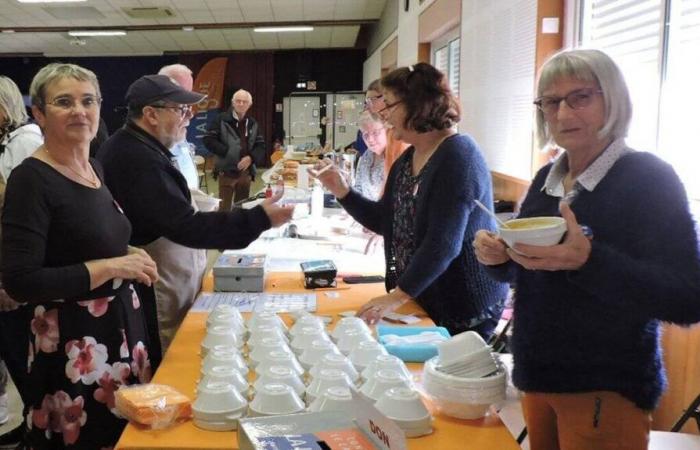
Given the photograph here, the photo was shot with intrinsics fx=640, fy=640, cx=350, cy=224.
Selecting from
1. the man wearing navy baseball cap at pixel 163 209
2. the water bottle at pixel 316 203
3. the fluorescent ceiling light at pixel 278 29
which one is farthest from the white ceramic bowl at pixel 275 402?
the fluorescent ceiling light at pixel 278 29

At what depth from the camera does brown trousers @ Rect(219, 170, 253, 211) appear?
763 centimetres

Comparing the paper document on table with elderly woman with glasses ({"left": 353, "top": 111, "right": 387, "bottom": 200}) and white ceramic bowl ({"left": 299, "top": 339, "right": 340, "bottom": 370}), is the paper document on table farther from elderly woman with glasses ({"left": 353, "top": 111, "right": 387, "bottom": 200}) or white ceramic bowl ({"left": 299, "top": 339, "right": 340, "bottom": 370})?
elderly woman with glasses ({"left": 353, "top": 111, "right": 387, "bottom": 200})

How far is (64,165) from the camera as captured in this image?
1.80 m

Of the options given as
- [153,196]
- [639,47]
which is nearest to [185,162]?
[153,196]

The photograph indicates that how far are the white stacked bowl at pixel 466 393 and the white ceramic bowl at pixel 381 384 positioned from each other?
71 mm

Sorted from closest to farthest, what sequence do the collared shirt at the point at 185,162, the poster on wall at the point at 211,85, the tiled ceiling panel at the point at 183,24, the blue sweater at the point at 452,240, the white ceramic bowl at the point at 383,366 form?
1. the white ceramic bowl at the point at 383,366
2. the blue sweater at the point at 452,240
3. the collared shirt at the point at 185,162
4. the tiled ceiling panel at the point at 183,24
5. the poster on wall at the point at 211,85

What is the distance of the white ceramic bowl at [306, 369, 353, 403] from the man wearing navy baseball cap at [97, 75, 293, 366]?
82 centimetres

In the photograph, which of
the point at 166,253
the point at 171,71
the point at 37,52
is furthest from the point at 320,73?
the point at 166,253

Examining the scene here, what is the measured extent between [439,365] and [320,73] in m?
14.8

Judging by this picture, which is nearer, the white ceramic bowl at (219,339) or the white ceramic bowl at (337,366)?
the white ceramic bowl at (337,366)

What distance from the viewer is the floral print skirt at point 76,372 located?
1.74 meters

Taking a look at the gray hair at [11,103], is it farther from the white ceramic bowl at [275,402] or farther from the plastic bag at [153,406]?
the white ceramic bowl at [275,402]

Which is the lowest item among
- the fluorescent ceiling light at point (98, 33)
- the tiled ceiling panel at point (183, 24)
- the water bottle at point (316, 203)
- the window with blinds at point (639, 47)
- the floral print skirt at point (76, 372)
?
the floral print skirt at point (76, 372)

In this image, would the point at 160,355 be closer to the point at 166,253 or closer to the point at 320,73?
the point at 166,253
